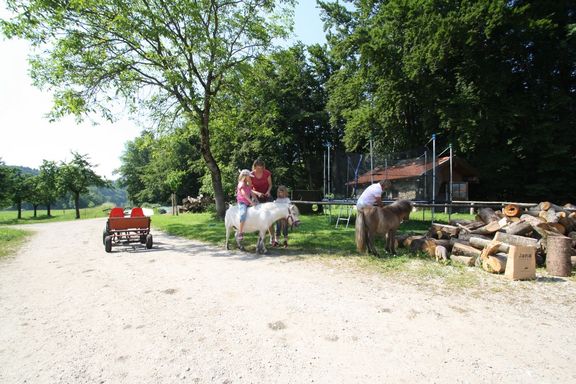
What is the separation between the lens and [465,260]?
650 centimetres

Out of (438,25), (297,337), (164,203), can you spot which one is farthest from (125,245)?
(164,203)

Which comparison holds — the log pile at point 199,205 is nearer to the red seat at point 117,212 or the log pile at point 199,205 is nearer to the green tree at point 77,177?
the green tree at point 77,177

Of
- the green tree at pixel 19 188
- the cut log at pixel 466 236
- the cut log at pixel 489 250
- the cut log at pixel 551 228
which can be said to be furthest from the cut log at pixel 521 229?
the green tree at pixel 19 188

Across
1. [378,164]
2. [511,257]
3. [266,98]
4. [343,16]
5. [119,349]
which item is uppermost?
[343,16]

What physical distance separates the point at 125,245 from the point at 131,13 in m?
8.58

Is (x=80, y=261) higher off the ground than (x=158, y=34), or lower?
lower

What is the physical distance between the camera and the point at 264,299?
4.64 metres

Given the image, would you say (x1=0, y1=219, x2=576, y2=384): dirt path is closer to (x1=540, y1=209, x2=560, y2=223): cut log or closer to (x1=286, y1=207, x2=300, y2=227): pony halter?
(x1=286, y1=207, x2=300, y2=227): pony halter

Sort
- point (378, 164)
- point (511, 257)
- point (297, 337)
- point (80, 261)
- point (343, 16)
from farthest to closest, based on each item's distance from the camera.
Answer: point (343, 16) < point (378, 164) < point (80, 261) < point (511, 257) < point (297, 337)

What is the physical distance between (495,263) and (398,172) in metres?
8.09

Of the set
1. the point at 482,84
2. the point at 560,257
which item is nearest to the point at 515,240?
the point at 560,257

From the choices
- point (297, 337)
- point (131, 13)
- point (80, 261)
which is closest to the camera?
point (297, 337)

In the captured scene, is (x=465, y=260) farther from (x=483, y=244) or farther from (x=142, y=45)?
(x=142, y=45)

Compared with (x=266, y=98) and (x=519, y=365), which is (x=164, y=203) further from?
(x=519, y=365)
